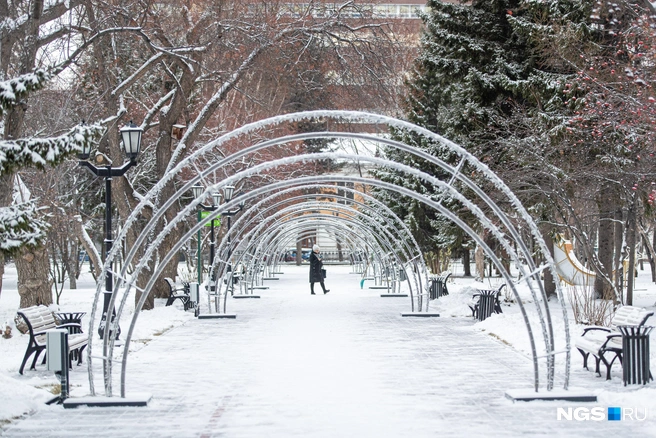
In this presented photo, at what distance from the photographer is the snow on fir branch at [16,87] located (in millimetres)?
6579

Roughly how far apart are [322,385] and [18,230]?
12.8 ft

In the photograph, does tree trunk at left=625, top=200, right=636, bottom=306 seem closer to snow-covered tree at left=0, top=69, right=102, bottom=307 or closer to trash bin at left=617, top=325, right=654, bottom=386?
trash bin at left=617, top=325, right=654, bottom=386

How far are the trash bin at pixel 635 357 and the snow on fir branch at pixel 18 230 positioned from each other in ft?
19.1

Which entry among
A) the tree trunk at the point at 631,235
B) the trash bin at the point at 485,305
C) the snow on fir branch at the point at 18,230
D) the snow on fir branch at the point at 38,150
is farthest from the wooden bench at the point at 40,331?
the tree trunk at the point at 631,235

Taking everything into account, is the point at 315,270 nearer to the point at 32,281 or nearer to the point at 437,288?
the point at 437,288

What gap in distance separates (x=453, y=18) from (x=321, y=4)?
10.5ft

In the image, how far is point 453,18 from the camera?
62.7ft

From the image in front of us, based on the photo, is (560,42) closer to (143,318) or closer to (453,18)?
(453,18)

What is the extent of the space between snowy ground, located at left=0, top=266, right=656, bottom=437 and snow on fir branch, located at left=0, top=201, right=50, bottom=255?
156 centimetres

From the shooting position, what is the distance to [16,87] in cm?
662

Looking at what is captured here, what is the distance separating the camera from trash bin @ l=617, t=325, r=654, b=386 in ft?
28.6

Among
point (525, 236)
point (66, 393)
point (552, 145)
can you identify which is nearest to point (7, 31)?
point (66, 393)

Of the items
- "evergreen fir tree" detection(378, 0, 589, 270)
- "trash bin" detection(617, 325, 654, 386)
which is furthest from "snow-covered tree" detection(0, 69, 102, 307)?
"evergreen fir tree" detection(378, 0, 589, 270)

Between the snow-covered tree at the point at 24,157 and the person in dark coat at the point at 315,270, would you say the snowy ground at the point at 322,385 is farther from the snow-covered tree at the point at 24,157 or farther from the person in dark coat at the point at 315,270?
the person in dark coat at the point at 315,270
